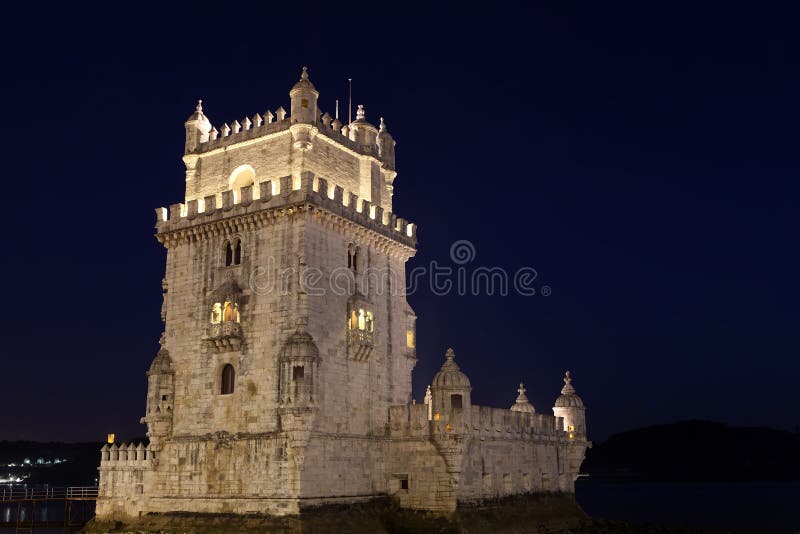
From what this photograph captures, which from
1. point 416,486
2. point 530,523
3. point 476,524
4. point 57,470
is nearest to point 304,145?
point 416,486

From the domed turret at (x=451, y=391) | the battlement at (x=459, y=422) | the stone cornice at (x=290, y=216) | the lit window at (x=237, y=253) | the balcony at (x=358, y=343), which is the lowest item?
the battlement at (x=459, y=422)

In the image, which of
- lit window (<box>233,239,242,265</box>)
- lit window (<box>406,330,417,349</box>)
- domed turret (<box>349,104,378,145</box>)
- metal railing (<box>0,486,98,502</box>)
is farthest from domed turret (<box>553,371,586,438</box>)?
metal railing (<box>0,486,98,502</box>)

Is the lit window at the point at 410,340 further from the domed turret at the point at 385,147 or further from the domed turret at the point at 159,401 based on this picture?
the domed turret at the point at 159,401

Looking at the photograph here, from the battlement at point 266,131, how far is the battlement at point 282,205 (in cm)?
344

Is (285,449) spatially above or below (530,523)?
above

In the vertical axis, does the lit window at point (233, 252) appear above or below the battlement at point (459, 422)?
above

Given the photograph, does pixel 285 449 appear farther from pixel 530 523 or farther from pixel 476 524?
pixel 530 523

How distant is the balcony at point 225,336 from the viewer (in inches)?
1652

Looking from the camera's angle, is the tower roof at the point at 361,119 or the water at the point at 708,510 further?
the water at the point at 708,510

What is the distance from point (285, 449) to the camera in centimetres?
3966

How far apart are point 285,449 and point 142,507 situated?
998cm

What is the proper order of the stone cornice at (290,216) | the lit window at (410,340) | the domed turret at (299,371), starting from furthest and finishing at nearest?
the lit window at (410,340), the stone cornice at (290,216), the domed turret at (299,371)

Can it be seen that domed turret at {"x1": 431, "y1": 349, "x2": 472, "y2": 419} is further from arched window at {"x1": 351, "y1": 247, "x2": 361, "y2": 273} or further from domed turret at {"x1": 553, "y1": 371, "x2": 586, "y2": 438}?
domed turret at {"x1": 553, "y1": 371, "x2": 586, "y2": 438}

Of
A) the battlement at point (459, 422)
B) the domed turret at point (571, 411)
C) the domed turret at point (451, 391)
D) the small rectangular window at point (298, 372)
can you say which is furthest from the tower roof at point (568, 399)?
the small rectangular window at point (298, 372)
